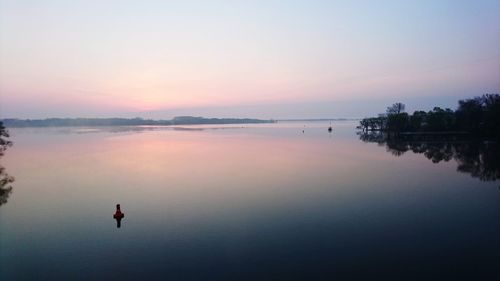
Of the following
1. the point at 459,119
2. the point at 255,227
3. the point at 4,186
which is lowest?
the point at 4,186

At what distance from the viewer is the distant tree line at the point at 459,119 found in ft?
161

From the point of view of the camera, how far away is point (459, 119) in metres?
58.9

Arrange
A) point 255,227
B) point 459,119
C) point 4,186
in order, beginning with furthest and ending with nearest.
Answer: point 459,119, point 4,186, point 255,227

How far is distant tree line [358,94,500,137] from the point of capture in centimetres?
4897

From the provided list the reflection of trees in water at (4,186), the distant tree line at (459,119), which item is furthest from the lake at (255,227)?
the distant tree line at (459,119)

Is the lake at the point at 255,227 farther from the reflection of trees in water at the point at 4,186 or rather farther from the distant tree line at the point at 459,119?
the distant tree line at the point at 459,119

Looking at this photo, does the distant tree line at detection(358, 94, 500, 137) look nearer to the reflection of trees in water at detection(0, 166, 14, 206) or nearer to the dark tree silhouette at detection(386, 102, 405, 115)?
the dark tree silhouette at detection(386, 102, 405, 115)

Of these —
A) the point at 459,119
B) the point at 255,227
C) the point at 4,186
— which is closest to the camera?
the point at 255,227

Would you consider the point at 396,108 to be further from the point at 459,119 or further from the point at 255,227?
the point at 255,227

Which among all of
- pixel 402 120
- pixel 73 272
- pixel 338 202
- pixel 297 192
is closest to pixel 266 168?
pixel 297 192

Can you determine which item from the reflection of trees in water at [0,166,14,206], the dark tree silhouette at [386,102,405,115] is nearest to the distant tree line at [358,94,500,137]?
the dark tree silhouette at [386,102,405,115]

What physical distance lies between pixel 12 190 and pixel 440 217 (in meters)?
23.2

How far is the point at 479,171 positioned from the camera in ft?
89.3

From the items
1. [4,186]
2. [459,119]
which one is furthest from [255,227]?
[459,119]
